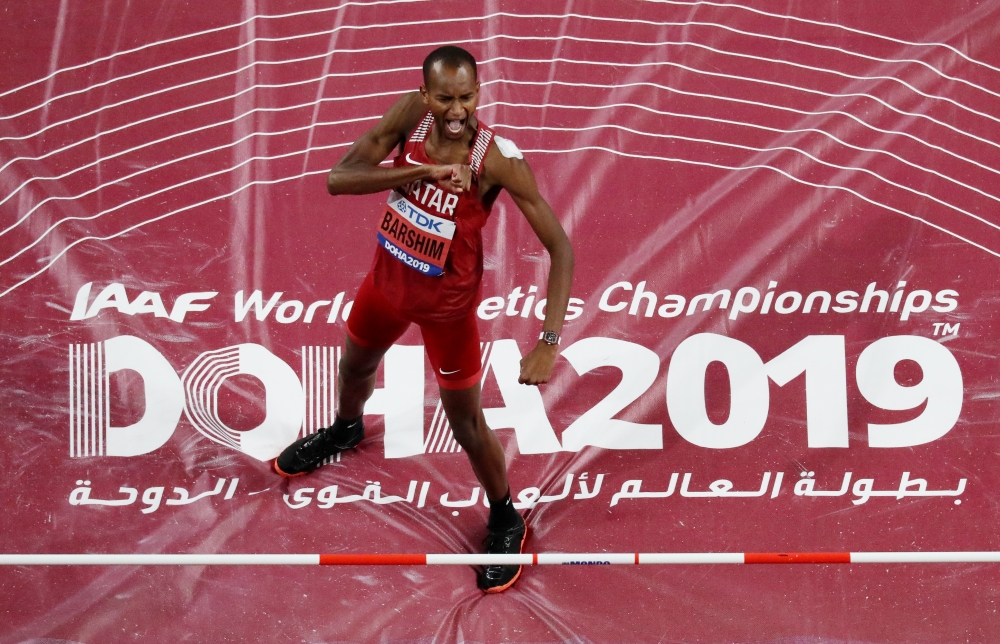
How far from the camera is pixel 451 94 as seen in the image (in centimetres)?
295

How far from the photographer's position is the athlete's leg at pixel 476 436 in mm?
3537

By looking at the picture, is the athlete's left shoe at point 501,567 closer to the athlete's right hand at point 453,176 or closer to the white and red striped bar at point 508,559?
the white and red striped bar at point 508,559

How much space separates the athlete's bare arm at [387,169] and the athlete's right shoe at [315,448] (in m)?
1.12

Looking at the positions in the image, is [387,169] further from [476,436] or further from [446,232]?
[476,436]

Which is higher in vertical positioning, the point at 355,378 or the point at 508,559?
the point at 355,378

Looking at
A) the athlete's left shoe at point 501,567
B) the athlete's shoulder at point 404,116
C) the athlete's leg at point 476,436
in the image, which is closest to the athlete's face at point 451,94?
the athlete's shoulder at point 404,116

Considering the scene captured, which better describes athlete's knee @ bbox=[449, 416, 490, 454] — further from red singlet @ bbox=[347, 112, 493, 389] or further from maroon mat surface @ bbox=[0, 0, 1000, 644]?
maroon mat surface @ bbox=[0, 0, 1000, 644]

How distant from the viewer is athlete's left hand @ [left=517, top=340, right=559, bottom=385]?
303 centimetres

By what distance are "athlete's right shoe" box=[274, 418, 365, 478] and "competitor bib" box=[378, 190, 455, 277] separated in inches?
38.9

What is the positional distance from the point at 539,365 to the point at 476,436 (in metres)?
0.64

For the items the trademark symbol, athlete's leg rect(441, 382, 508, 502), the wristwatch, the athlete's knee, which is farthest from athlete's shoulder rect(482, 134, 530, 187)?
the trademark symbol

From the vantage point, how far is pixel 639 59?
4.54 m

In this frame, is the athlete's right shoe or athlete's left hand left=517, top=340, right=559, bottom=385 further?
the athlete's right shoe

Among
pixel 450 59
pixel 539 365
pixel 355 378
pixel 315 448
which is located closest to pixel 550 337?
pixel 539 365
